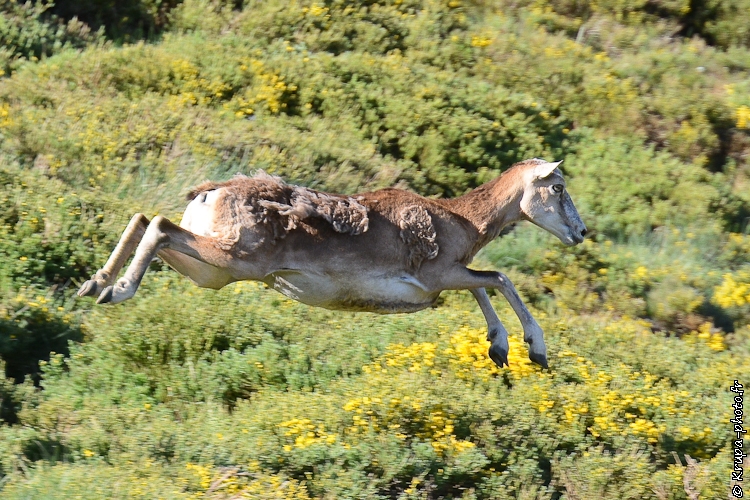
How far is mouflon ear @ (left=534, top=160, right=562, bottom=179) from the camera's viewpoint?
28.3ft

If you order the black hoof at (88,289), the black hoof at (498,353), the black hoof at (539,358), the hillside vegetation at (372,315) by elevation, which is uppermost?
the black hoof at (88,289)

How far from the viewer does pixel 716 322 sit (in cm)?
1345

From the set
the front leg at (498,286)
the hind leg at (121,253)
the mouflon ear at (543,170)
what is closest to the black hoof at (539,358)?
the front leg at (498,286)

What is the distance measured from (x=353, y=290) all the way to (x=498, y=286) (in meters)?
1.22

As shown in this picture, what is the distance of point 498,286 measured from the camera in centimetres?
852

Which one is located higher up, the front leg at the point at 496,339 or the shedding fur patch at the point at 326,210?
the shedding fur patch at the point at 326,210

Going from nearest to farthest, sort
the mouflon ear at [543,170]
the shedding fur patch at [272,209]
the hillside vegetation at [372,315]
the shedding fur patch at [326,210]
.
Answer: the shedding fur patch at [272,209], the shedding fur patch at [326,210], the mouflon ear at [543,170], the hillside vegetation at [372,315]

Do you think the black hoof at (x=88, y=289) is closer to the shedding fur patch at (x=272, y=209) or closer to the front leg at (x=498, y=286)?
the shedding fur patch at (x=272, y=209)

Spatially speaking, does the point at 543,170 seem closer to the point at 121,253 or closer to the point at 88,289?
the point at 121,253

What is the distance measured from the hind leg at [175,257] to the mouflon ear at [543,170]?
260 centimetres

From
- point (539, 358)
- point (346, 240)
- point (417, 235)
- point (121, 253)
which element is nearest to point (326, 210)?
point (346, 240)

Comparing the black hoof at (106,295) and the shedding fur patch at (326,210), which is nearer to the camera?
the black hoof at (106,295)

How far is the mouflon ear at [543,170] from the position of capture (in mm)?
8633

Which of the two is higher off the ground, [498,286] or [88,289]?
[88,289]
